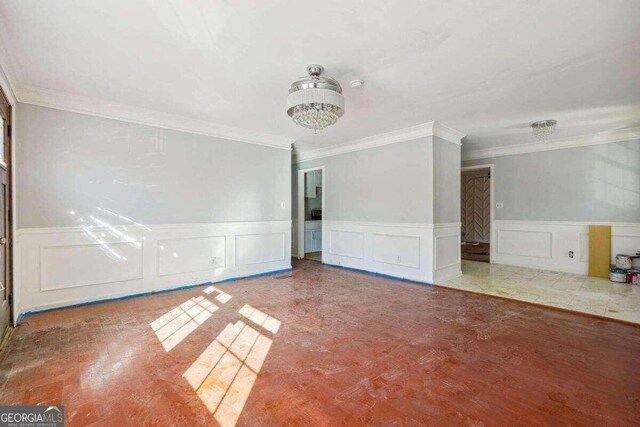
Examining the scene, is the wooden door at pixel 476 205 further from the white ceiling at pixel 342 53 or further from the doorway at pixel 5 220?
the doorway at pixel 5 220

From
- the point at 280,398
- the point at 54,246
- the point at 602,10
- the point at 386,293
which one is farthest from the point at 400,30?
the point at 54,246

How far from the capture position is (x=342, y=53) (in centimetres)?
241

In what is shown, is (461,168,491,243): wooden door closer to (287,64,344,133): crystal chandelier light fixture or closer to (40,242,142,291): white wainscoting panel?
(287,64,344,133): crystal chandelier light fixture

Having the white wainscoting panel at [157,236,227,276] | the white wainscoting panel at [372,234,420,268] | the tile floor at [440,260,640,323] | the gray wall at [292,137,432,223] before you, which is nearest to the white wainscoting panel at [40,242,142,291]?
the white wainscoting panel at [157,236,227,276]

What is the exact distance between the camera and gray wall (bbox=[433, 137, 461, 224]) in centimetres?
453

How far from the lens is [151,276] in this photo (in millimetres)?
4016

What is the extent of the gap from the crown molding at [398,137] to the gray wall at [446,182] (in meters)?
0.12

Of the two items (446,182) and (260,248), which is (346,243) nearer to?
(260,248)

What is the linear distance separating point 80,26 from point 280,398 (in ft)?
9.44

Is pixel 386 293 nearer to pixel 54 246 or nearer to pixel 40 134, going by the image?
pixel 54 246

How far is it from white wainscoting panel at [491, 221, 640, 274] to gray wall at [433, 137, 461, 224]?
67.9 inches

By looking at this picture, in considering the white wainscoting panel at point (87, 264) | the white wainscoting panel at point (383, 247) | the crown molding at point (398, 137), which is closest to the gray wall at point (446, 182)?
the crown molding at point (398, 137)

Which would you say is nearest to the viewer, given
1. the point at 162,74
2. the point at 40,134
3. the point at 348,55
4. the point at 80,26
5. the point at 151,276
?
the point at 80,26

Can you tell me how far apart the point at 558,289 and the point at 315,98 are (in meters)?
4.28
